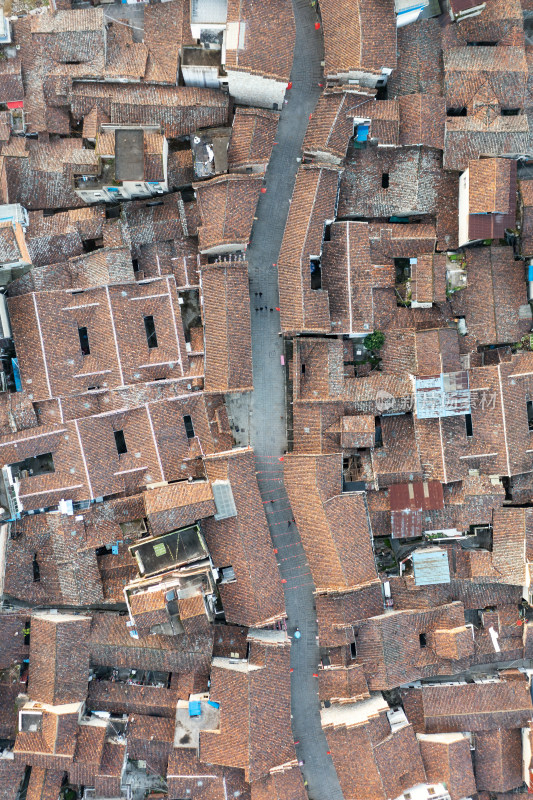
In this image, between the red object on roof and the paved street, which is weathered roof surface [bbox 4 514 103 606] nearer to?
the paved street

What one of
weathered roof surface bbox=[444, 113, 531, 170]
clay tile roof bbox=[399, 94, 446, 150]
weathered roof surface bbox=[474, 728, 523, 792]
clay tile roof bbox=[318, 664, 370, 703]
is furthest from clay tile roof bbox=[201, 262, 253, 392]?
weathered roof surface bbox=[474, 728, 523, 792]

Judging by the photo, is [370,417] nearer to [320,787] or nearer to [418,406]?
[418,406]

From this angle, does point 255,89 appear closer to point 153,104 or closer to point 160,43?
point 153,104

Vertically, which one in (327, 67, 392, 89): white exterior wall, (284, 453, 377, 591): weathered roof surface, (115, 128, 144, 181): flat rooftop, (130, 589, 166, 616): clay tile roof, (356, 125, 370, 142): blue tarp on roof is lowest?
(130, 589, 166, 616): clay tile roof

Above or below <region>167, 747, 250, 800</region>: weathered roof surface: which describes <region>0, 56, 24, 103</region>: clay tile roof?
above

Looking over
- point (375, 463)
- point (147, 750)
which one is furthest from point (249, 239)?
point (147, 750)

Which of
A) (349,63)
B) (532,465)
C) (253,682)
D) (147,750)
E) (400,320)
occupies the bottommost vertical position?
(147,750)

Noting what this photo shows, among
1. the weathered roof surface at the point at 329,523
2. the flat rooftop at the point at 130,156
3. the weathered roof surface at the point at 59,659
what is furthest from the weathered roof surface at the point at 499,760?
the flat rooftop at the point at 130,156
